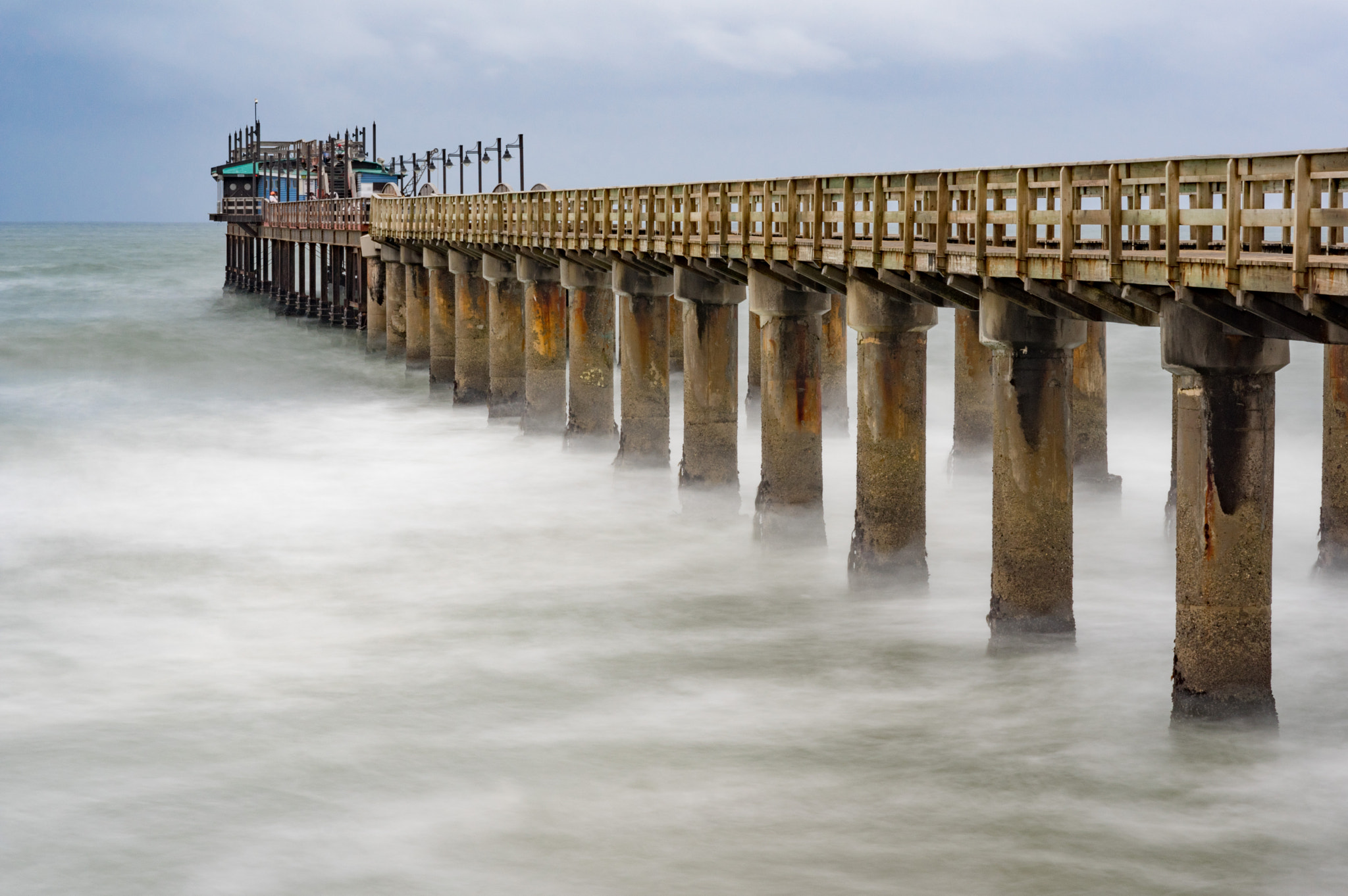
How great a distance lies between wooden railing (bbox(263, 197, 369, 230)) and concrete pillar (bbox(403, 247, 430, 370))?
6795mm

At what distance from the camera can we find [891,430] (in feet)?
57.1

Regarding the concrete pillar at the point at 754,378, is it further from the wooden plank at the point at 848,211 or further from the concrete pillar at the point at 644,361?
the wooden plank at the point at 848,211

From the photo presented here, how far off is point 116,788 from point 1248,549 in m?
8.22

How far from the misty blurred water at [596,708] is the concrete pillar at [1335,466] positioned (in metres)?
0.36

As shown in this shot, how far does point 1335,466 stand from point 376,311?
33512 mm

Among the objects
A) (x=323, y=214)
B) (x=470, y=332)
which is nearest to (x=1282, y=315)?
(x=470, y=332)

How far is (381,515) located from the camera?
24.1m

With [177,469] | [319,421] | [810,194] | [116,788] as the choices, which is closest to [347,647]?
[116,788]

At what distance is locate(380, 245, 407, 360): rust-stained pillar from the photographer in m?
43.8

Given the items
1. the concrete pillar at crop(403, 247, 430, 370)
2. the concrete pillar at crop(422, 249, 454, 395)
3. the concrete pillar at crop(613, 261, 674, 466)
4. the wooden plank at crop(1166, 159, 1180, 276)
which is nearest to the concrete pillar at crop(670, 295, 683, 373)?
the concrete pillar at crop(422, 249, 454, 395)

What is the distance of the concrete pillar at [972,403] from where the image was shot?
2511 cm

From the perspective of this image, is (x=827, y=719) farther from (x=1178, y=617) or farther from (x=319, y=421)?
(x=319, y=421)

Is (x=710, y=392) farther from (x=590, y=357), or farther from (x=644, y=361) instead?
(x=590, y=357)

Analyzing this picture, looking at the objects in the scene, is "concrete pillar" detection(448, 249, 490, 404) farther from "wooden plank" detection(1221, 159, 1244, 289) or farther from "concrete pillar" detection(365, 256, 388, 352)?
"wooden plank" detection(1221, 159, 1244, 289)
